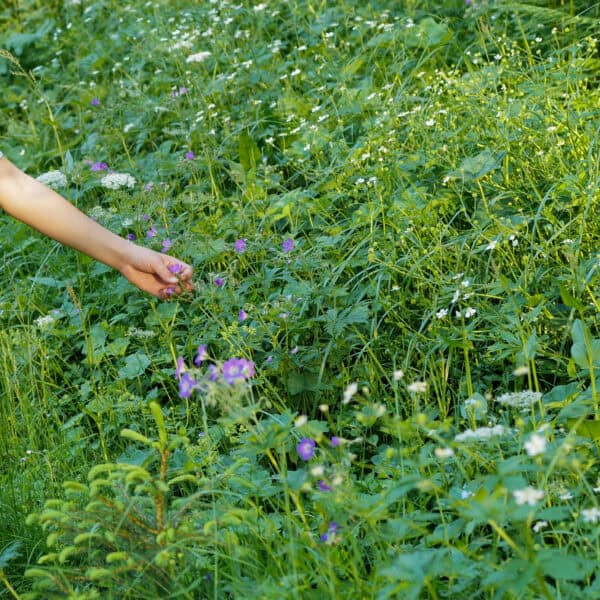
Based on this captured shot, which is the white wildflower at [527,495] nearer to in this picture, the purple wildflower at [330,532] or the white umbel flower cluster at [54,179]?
the purple wildflower at [330,532]

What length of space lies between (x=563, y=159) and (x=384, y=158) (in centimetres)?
60

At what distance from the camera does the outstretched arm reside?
263 centimetres

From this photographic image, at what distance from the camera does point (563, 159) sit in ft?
10.4

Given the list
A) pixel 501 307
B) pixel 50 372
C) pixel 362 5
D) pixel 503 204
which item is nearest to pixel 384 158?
pixel 503 204

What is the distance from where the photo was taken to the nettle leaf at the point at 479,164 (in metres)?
3.05

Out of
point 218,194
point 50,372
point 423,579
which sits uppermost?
point 423,579

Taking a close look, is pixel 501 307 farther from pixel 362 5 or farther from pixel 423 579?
pixel 362 5

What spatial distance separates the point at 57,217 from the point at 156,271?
0.29m

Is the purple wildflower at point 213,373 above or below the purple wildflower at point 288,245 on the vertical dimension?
above

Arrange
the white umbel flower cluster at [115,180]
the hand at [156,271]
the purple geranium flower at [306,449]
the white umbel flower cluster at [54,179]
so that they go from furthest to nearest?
1. the white umbel flower cluster at [54,179]
2. the white umbel flower cluster at [115,180]
3. the hand at [156,271]
4. the purple geranium flower at [306,449]

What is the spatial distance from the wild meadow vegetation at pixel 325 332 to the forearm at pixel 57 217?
363mm

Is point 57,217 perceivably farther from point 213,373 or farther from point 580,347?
point 580,347

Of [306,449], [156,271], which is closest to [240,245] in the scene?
[156,271]

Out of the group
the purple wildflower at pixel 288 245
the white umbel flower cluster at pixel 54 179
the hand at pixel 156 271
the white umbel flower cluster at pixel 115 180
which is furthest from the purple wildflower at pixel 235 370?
the white umbel flower cluster at pixel 54 179
